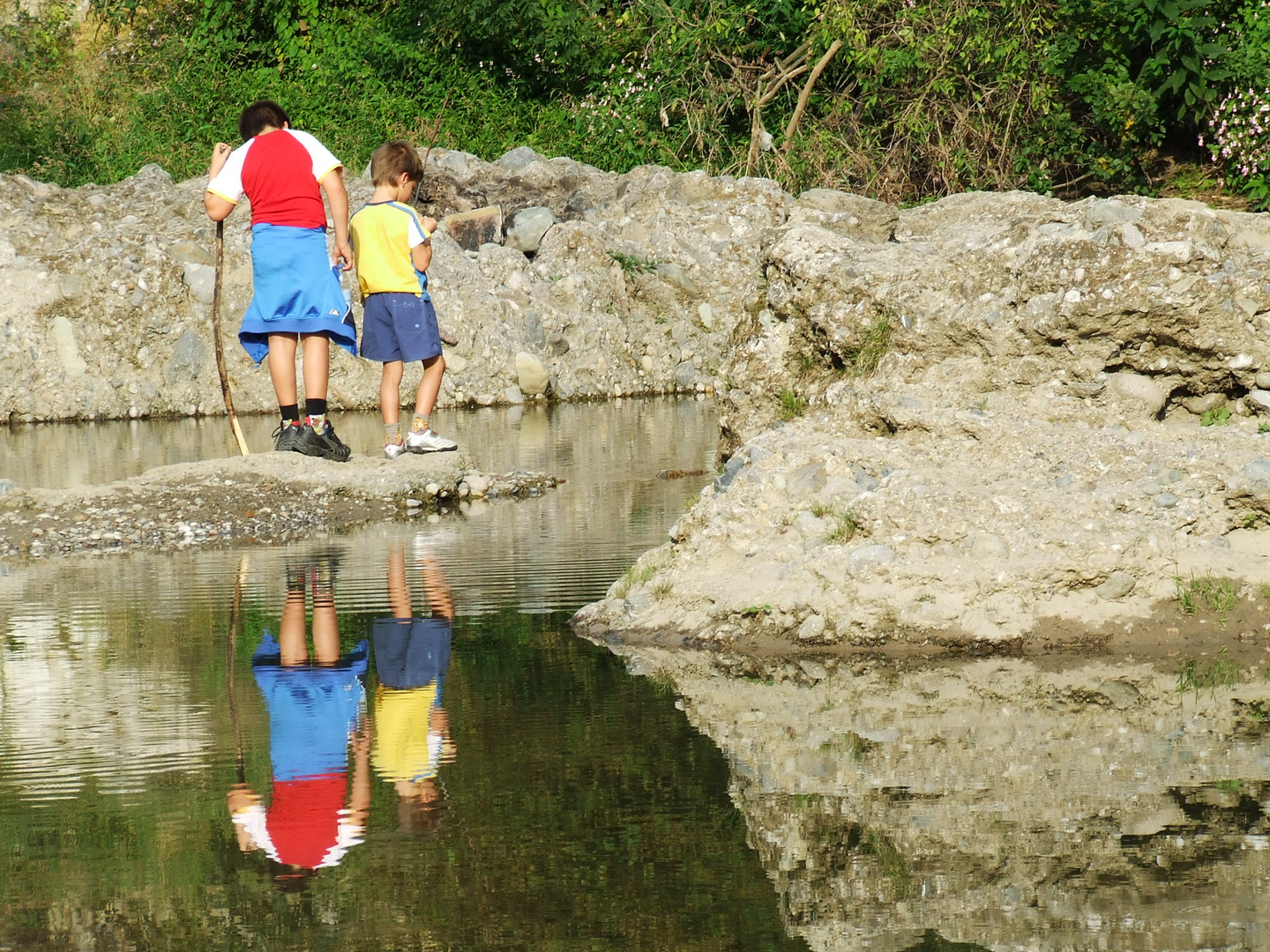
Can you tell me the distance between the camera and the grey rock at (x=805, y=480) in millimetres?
6039

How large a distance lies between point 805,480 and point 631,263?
12796 mm

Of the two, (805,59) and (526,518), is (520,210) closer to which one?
(805,59)

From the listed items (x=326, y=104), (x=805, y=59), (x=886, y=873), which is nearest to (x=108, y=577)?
(x=886, y=873)

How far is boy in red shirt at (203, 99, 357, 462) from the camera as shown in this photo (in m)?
9.16

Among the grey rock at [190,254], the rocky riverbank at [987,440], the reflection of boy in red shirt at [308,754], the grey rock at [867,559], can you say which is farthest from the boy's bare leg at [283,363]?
the grey rock at [190,254]

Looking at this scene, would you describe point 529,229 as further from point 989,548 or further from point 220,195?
point 989,548

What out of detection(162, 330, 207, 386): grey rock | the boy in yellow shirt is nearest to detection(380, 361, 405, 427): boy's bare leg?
the boy in yellow shirt

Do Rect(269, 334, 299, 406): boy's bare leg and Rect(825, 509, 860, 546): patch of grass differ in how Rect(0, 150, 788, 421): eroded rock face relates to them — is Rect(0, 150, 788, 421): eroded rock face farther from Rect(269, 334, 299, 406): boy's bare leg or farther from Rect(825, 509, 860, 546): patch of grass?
Rect(825, 509, 860, 546): patch of grass

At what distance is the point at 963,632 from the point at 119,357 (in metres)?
13.2

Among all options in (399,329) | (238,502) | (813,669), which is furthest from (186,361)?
(813,669)

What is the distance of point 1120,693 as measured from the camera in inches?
189

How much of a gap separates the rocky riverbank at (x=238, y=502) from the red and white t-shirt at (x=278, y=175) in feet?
4.27

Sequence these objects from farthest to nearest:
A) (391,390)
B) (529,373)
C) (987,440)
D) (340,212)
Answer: (529,373) → (391,390) → (340,212) → (987,440)

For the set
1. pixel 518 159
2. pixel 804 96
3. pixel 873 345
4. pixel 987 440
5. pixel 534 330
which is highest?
pixel 804 96
